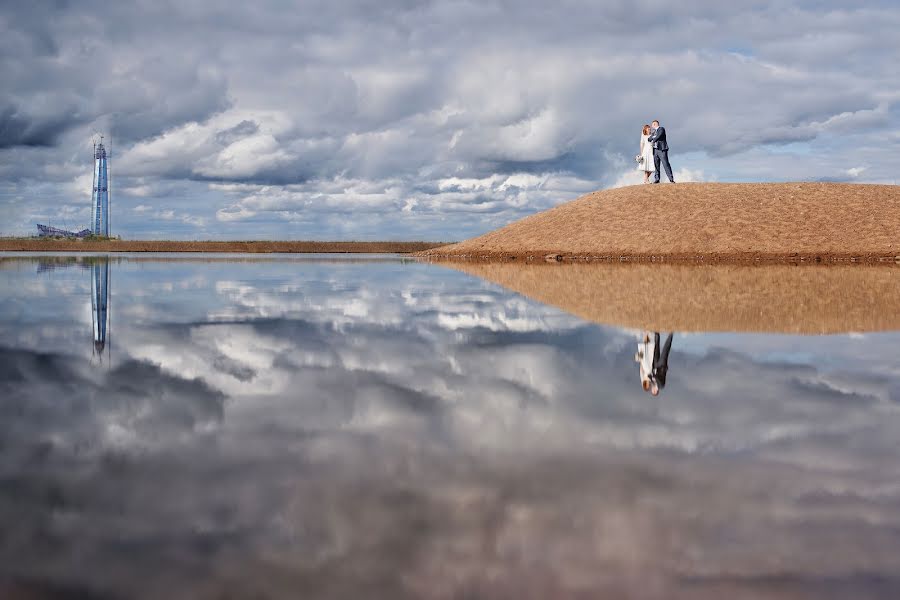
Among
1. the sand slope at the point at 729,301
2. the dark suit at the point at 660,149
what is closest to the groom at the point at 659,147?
the dark suit at the point at 660,149

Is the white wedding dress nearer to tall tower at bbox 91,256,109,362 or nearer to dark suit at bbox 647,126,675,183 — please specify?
dark suit at bbox 647,126,675,183

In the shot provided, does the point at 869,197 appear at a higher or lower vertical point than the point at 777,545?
higher

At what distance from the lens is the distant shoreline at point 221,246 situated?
98.6 m

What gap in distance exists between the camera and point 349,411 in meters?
7.78

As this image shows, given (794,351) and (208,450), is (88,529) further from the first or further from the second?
(794,351)

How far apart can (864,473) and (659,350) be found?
6135mm

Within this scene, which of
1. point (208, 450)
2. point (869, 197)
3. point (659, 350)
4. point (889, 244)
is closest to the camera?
point (208, 450)

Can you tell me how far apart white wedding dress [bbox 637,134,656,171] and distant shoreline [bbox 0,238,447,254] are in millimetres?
40445

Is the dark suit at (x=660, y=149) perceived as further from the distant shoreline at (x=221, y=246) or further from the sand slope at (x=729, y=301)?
→ the distant shoreline at (x=221, y=246)

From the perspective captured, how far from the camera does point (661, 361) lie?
10.9 meters

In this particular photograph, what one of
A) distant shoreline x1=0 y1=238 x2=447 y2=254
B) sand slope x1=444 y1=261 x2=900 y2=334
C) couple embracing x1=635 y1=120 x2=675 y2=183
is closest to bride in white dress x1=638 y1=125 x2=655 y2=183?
couple embracing x1=635 y1=120 x2=675 y2=183

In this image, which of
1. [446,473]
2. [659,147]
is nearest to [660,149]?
[659,147]

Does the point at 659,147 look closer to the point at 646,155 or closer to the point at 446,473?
the point at 646,155

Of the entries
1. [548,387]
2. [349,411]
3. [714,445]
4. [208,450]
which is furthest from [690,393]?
[208,450]
